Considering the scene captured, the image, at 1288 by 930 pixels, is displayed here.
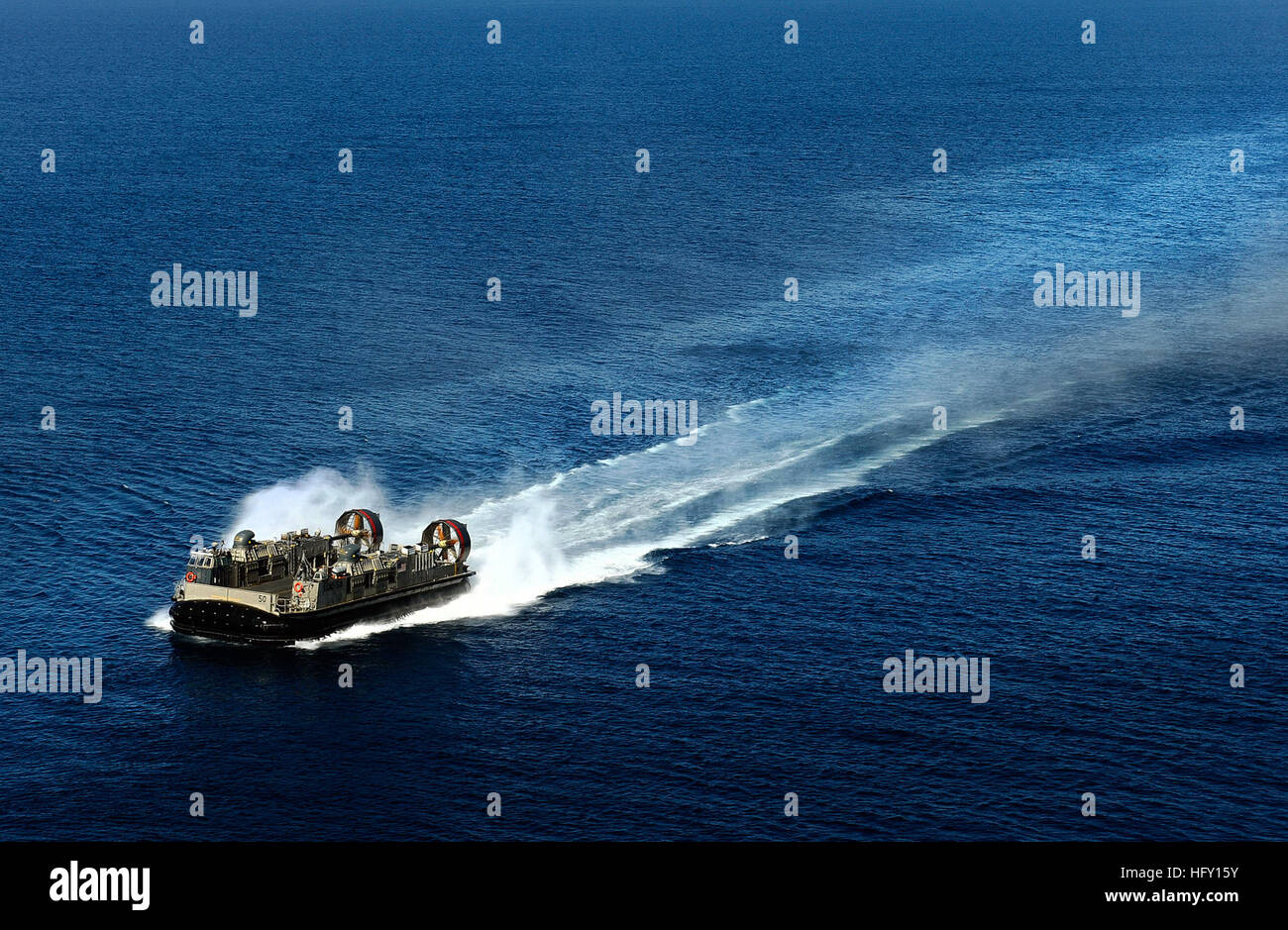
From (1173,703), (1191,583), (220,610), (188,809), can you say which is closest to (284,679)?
(220,610)

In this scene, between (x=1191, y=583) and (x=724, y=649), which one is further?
(x=1191, y=583)

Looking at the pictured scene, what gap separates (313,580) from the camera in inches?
6900

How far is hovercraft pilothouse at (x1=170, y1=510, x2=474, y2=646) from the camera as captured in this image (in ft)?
568

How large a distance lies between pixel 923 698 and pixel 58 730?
3082 inches

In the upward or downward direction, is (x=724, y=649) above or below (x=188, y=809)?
above

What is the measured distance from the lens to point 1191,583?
18688 centimetres

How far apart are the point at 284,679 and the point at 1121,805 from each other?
256 feet

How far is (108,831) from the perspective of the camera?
138 meters

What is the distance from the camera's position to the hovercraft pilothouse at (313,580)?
568 ft
